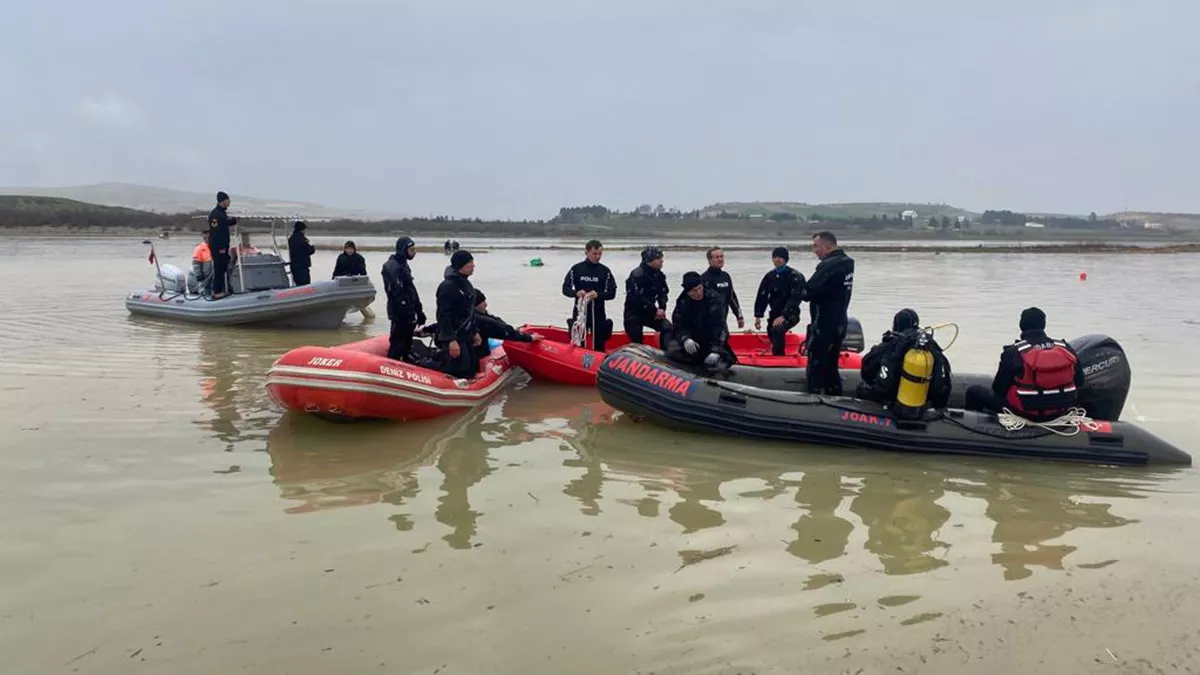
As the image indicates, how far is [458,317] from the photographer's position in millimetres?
6246

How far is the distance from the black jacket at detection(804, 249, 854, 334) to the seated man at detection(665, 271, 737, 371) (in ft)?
2.59

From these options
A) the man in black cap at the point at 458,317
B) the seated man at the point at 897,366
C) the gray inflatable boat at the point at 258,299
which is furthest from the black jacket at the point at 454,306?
the gray inflatable boat at the point at 258,299

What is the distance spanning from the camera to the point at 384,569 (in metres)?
3.41

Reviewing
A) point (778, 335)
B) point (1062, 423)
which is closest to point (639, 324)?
point (778, 335)

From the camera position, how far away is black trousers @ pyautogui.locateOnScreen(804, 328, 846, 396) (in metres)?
5.97

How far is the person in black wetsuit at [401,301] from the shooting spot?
643 cm

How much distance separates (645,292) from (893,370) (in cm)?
262

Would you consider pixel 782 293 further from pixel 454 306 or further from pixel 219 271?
pixel 219 271

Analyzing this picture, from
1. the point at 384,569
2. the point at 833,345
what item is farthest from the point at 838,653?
the point at 833,345

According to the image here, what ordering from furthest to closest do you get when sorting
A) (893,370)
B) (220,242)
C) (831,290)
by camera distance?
(220,242)
(831,290)
(893,370)

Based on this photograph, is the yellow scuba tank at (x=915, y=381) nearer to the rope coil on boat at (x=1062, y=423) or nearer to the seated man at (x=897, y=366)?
the seated man at (x=897, y=366)

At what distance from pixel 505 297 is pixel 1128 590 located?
14207 mm

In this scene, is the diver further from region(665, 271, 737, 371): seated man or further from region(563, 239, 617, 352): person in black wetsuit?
region(665, 271, 737, 371): seated man

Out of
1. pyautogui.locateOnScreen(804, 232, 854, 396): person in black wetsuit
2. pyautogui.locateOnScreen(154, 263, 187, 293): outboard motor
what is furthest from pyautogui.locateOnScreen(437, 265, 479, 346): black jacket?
pyautogui.locateOnScreen(154, 263, 187, 293): outboard motor
